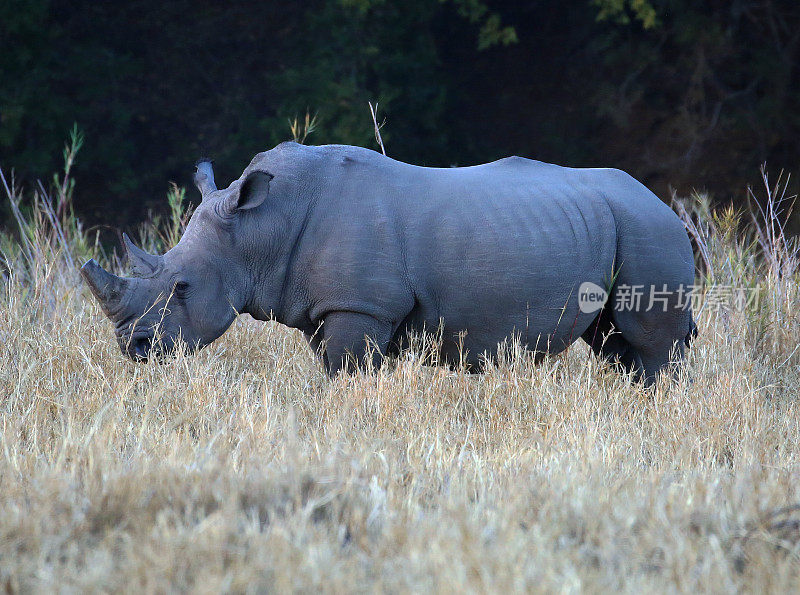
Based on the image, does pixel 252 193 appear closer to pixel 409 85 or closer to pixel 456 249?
pixel 456 249

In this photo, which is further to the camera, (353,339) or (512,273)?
(512,273)

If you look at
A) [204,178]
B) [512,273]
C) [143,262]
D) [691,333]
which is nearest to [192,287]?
[143,262]

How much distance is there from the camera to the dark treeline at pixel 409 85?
10.1 metres

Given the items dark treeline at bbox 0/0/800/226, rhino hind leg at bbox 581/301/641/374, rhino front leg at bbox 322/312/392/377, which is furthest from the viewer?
dark treeline at bbox 0/0/800/226

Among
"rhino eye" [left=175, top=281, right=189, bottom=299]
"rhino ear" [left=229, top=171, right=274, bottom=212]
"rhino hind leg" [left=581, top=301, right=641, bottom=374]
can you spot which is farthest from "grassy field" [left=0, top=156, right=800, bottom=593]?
"rhino ear" [left=229, top=171, right=274, bottom=212]

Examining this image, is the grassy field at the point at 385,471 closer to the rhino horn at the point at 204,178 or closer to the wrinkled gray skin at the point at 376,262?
the wrinkled gray skin at the point at 376,262

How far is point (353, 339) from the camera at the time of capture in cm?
374

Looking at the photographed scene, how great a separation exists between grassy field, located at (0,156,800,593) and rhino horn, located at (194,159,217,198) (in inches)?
29.3

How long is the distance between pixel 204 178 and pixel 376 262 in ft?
3.08

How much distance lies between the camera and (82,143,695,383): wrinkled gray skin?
147 inches

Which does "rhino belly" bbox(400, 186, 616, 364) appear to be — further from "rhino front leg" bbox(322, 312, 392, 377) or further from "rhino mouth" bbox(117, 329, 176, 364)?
"rhino mouth" bbox(117, 329, 176, 364)

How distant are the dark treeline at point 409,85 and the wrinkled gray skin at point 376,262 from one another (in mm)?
5838

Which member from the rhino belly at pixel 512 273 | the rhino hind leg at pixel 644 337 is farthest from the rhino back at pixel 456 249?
the rhino hind leg at pixel 644 337

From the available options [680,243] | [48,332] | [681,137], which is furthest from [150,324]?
[681,137]
